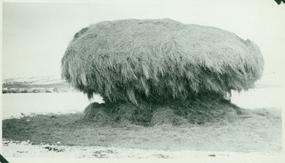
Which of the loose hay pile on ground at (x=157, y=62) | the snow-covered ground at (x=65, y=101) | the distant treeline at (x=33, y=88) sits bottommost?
the snow-covered ground at (x=65, y=101)

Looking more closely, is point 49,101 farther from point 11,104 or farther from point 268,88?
point 268,88

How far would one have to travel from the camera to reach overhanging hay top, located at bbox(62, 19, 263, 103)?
318 centimetres

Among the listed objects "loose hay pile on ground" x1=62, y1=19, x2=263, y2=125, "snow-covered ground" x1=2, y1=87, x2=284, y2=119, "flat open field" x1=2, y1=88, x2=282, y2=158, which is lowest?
"flat open field" x1=2, y1=88, x2=282, y2=158

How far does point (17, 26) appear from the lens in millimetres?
3242

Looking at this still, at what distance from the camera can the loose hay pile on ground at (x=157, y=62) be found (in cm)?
318

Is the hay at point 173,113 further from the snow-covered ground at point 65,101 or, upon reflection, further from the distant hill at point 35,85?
the distant hill at point 35,85

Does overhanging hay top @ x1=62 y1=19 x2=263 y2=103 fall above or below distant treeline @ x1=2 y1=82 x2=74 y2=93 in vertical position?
above

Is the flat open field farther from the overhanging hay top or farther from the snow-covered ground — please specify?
the overhanging hay top

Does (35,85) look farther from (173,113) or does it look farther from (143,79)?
(173,113)

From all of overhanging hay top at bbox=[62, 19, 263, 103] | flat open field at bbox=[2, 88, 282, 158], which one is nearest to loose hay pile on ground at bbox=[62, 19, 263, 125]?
overhanging hay top at bbox=[62, 19, 263, 103]

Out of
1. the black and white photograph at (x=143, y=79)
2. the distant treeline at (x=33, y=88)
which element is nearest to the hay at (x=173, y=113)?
the black and white photograph at (x=143, y=79)

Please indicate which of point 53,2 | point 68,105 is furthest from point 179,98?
point 53,2

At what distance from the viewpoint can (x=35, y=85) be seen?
10.8 ft

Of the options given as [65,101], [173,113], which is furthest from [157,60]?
[65,101]
